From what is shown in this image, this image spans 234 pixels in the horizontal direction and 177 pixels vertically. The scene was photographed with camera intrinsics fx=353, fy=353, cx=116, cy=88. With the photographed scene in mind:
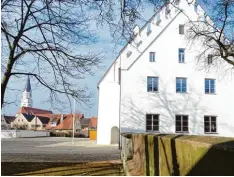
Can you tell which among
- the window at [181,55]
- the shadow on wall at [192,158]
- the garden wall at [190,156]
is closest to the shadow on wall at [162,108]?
the window at [181,55]

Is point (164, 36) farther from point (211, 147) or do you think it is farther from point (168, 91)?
point (211, 147)

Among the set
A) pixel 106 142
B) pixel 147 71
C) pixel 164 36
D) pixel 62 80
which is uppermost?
pixel 164 36

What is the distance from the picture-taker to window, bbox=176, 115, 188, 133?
30344 mm

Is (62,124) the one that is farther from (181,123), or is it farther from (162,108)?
(181,123)

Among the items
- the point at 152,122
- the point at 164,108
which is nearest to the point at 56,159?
the point at 152,122

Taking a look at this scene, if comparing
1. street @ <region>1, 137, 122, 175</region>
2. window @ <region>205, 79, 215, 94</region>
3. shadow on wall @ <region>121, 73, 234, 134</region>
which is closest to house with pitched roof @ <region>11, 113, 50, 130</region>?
shadow on wall @ <region>121, 73, 234, 134</region>

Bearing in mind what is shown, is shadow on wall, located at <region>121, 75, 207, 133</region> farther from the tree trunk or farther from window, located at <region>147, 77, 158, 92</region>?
the tree trunk

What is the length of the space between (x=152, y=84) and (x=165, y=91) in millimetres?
1285

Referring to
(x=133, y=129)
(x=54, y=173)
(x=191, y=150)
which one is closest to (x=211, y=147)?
(x=191, y=150)

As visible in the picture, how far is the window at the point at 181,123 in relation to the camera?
3034 centimetres

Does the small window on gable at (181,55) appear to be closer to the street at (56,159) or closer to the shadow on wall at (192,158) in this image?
the street at (56,159)

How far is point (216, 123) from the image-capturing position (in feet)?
103

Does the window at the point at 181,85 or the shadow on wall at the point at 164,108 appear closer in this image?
the shadow on wall at the point at 164,108

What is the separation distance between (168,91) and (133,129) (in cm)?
464
